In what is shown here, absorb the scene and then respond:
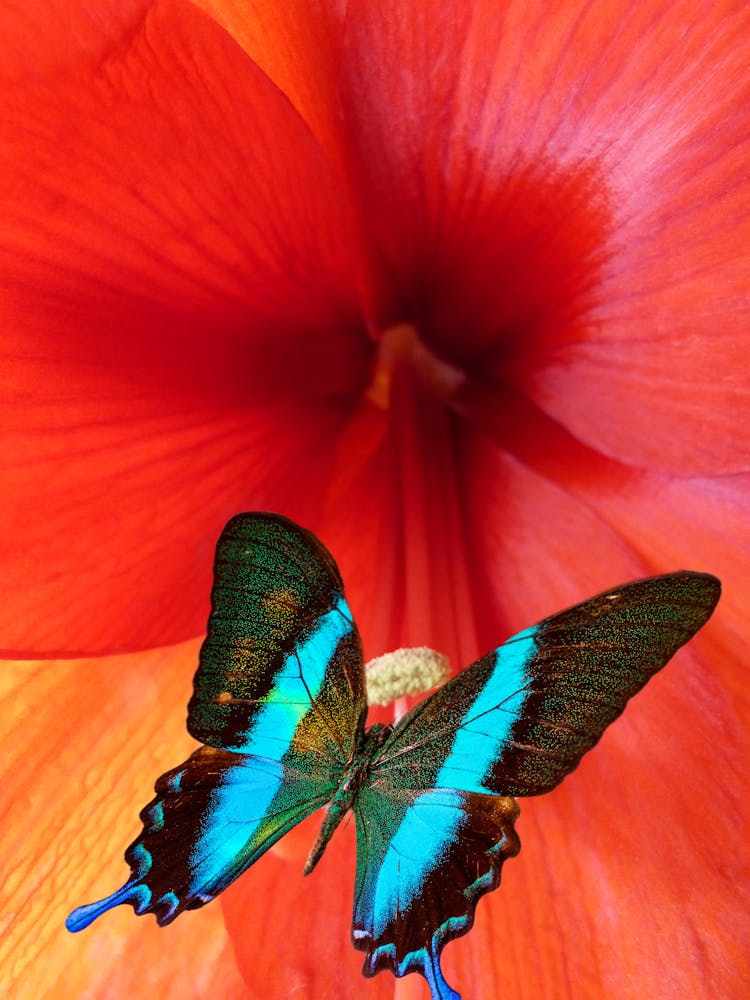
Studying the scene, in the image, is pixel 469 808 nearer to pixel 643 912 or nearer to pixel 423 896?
pixel 423 896

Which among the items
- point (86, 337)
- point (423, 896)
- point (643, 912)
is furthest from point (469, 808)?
point (86, 337)

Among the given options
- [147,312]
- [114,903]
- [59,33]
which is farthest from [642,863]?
[59,33]

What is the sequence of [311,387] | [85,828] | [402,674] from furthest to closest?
[311,387], [85,828], [402,674]

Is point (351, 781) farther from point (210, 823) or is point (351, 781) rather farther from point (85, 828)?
point (85, 828)

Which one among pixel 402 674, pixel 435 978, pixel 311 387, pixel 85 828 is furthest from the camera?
pixel 311 387

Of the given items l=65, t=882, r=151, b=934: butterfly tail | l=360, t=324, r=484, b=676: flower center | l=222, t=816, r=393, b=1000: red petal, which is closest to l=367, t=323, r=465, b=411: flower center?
l=360, t=324, r=484, b=676: flower center
